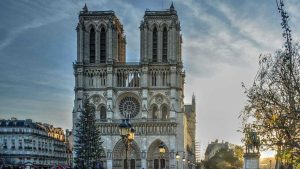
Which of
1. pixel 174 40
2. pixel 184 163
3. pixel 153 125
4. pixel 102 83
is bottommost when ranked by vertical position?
pixel 184 163

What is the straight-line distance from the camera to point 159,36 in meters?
99.2

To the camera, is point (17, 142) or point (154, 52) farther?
point (17, 142)

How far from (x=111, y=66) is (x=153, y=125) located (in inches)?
477

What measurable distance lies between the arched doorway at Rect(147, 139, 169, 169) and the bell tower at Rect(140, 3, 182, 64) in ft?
46.4

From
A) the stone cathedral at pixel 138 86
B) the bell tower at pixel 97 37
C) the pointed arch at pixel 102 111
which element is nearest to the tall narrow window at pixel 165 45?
the stone cathedral at pixel 138 86

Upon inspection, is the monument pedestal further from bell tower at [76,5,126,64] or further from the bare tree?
bell tower at [76,5,126,64]

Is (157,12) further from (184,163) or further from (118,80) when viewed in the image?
(184,163)

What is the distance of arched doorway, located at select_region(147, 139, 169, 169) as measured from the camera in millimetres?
96562

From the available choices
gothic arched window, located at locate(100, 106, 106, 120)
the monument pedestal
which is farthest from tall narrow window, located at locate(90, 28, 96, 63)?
the monument pedestal

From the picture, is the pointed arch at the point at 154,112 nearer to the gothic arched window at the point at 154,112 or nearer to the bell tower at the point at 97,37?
the gothic arched window at the point at 154,112

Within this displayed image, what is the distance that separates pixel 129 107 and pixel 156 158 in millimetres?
9806

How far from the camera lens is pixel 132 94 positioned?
99.5 metres

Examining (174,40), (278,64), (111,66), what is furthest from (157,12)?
(278,64)

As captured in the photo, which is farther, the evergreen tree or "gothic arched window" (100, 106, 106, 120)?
"gothic arched window" (100, 106, 106, 120)
